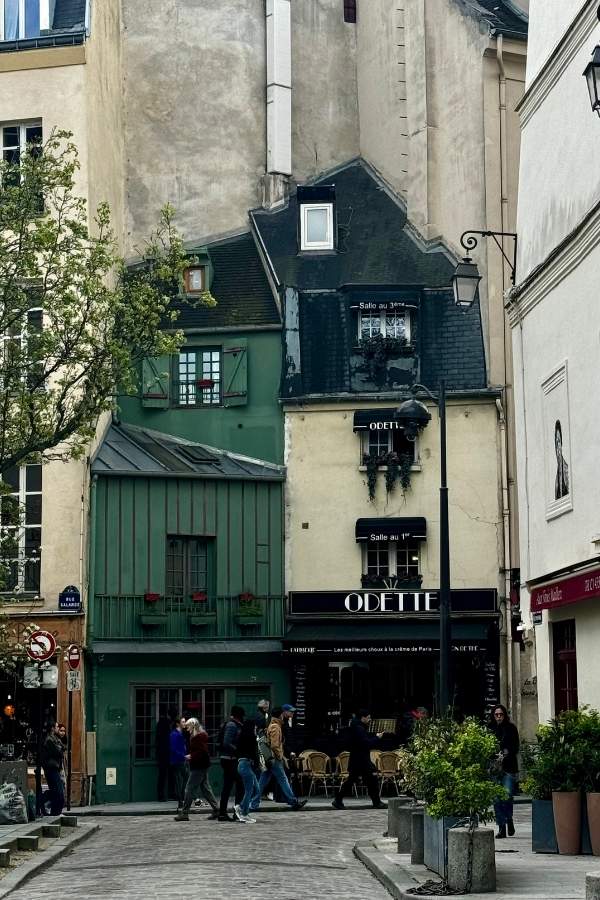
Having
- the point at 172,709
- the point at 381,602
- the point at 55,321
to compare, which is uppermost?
the point at 55,321

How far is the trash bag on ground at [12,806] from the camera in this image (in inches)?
787

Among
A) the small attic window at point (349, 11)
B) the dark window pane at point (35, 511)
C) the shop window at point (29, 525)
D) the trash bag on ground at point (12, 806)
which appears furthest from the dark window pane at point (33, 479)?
the small attic window at point (349, 11)

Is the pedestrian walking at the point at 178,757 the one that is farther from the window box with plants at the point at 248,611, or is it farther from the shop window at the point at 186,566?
the shop window at the point at 186,566

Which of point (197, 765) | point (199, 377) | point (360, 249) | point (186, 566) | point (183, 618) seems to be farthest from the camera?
point (360, 249)

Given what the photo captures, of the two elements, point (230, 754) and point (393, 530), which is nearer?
point (230, 754)

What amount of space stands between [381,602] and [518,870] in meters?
17.6

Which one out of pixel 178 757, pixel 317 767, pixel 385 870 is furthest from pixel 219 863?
pixel 178 757

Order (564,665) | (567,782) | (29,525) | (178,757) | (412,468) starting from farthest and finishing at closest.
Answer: (412,468) → (29,525) → (178,757) → (564,665) → (567,782)

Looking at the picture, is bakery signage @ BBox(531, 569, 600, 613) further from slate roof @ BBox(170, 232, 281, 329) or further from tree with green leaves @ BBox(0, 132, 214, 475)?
slate roof @ BBox(170, 232, 281, 329)

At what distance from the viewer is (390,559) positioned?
3241 cm

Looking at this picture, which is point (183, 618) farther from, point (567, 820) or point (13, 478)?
point (567, 820)

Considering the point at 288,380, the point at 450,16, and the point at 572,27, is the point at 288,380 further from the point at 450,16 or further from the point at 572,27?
the point at 572,27

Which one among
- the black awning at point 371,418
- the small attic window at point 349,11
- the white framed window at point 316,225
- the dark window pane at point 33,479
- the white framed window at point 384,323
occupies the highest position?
the small attic window at point 349,11

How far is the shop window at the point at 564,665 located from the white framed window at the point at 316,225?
53.8ft
